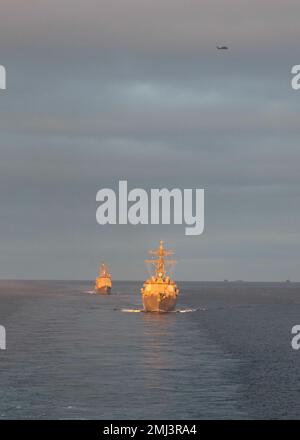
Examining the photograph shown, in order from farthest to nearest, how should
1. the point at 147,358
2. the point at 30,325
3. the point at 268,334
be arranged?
the point at 30,325, the point at 268,334, the point at 147,358

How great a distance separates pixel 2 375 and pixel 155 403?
21895 millimetres

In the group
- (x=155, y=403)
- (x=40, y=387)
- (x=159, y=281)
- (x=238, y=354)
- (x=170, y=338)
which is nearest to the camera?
(x=155, y=403)

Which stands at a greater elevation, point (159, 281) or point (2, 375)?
point (159, 281)

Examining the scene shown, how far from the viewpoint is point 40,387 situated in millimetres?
78750

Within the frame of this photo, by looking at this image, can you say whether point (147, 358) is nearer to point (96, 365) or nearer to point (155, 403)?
point (96, 365)

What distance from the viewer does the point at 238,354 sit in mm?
111625

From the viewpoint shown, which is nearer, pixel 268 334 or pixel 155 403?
pixel 155 403

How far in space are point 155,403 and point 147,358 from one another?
105ft
